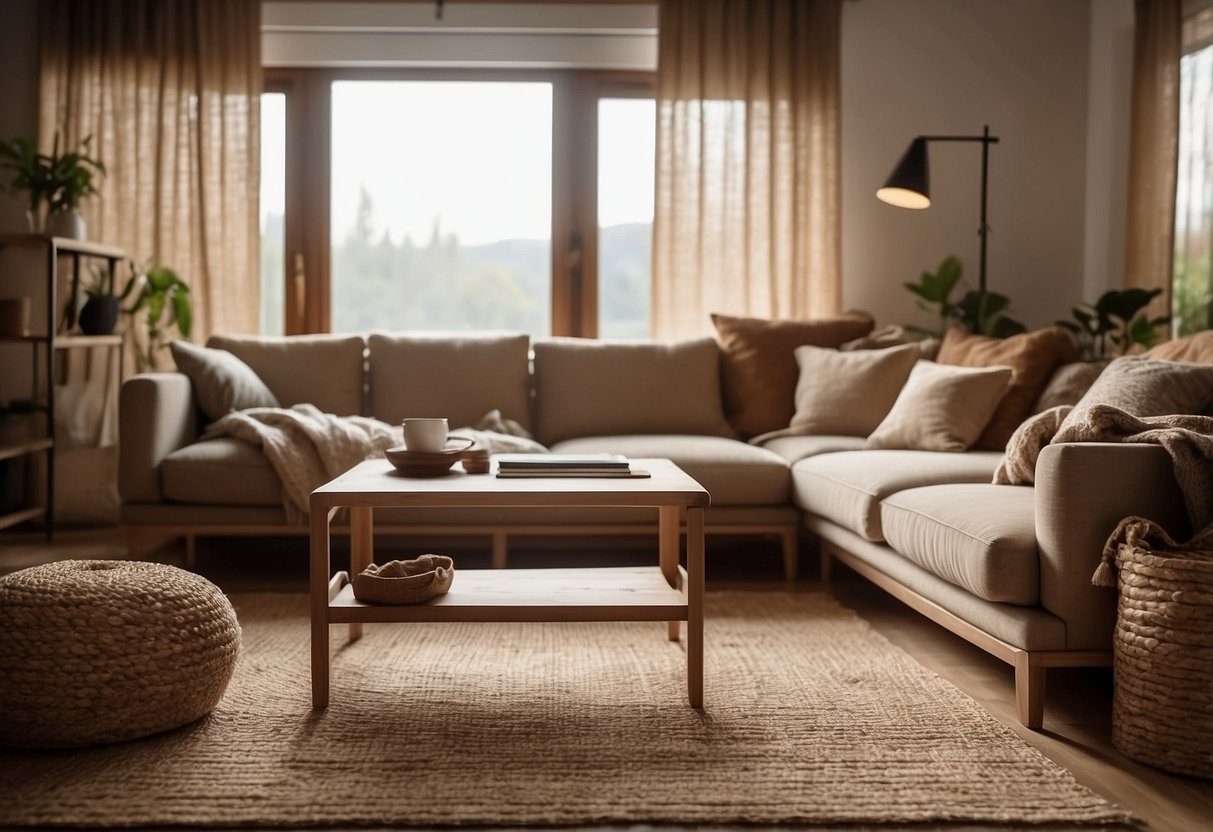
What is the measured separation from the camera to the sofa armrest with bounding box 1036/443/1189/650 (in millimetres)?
1943

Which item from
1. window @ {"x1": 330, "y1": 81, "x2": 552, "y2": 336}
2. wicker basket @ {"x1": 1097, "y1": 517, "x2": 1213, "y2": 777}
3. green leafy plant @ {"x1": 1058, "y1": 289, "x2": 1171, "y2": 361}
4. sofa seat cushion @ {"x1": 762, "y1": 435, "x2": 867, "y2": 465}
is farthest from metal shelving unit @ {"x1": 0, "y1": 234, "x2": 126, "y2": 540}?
green leafy plant @ {"x1": 1058, "y1": 289, "x2": 1171, "y2": 361}

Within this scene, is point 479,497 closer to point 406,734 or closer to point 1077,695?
point 406,734

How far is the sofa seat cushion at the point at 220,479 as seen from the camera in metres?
3.20

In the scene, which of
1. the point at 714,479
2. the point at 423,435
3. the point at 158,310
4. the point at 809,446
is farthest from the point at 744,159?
the point at 423,435

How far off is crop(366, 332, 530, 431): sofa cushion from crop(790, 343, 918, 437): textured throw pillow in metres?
1.05

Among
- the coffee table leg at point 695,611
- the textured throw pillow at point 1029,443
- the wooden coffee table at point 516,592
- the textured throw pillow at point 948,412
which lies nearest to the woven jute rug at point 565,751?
the coffee table leg at point 695,611

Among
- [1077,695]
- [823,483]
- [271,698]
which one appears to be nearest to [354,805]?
[271,698]

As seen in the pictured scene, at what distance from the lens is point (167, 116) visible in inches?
171

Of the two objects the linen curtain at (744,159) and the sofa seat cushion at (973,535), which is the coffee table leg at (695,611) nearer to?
the sofa seat cushion at (973,535)

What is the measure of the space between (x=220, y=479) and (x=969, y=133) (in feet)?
11.1

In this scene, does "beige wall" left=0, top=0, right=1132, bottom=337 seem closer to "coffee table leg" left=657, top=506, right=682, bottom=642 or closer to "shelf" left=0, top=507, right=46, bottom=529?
"coffee table leg" left=657, top=506, right=682, bottom=642

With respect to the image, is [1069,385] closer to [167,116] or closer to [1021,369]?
[1021,369]

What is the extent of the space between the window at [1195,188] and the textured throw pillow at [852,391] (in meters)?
1.16

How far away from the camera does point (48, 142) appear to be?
4367 millimetres
